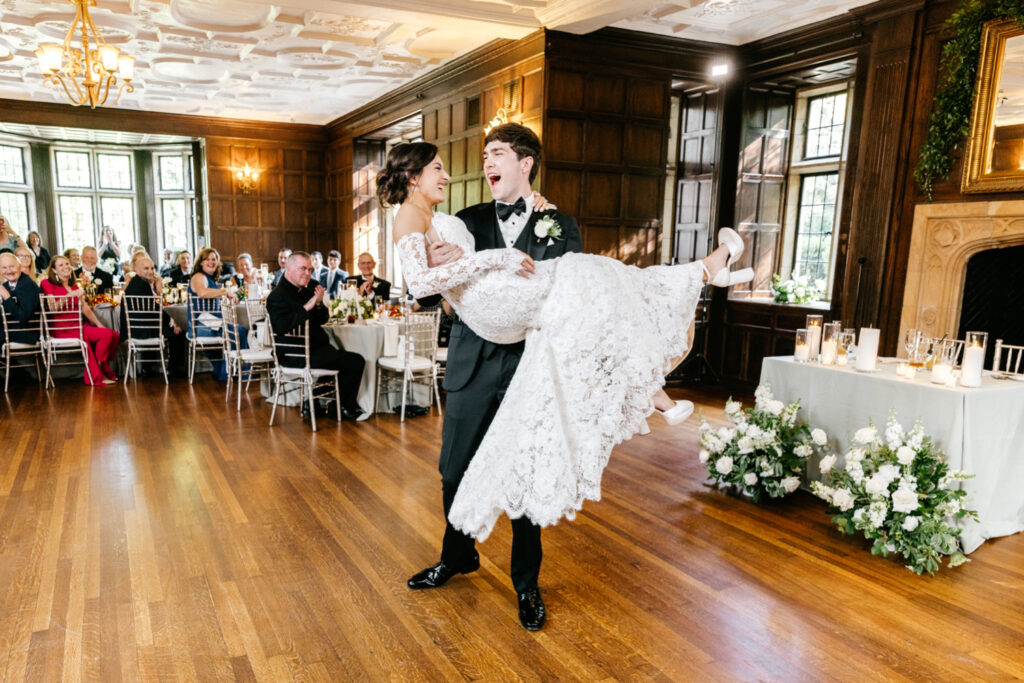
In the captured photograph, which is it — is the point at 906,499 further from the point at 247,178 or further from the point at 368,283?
the point at 247,178

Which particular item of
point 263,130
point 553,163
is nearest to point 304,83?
point 263,130

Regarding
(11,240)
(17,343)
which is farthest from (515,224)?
(11,240)

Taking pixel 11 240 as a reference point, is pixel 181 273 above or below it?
below

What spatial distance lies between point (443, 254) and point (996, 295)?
17.6 feet

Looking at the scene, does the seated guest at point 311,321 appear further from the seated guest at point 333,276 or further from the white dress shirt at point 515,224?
the seated guest at point 333,276

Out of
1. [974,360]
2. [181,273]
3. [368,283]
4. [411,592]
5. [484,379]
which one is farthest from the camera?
[181,273]

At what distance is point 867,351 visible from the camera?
3.89 metres

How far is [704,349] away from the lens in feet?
26.2

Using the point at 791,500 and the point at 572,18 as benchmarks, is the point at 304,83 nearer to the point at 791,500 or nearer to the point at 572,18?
the point at 572,18

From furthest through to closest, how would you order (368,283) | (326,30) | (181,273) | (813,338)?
(181,273)
(368,283)
(326,30)
(813,338)

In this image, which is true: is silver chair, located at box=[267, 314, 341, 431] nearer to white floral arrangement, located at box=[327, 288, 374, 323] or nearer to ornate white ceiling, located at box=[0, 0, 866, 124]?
white floral arrangement, located at box=[327, 288, 374, 323]

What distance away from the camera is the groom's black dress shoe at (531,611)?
2.65m

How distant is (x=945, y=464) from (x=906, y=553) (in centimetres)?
49

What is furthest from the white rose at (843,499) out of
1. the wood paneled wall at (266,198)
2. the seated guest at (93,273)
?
the wood paneled wall at (266,198)
